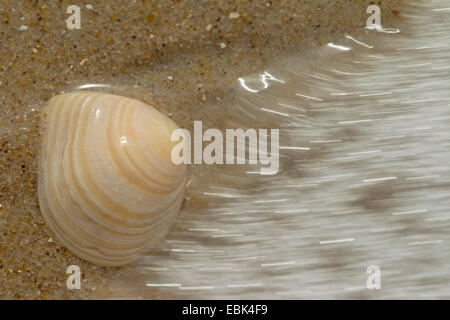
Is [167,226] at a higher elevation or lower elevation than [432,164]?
lower

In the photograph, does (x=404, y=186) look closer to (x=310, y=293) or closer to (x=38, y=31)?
(x=310, y=293)

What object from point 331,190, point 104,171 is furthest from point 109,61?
point 331,190

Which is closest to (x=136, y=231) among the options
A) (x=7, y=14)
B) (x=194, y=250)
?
(x=194, y=250)

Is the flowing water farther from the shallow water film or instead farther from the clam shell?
the clam shell

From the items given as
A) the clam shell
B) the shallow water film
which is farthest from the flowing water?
the clam shell

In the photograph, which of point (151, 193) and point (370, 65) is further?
point (370, 65)

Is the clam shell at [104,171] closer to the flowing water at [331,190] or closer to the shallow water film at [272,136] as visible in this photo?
the shallow water film at [272,136]

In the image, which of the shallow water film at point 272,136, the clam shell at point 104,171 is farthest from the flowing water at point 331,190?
the clam shell at point 104,171

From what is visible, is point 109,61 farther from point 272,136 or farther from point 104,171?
point 272,136
